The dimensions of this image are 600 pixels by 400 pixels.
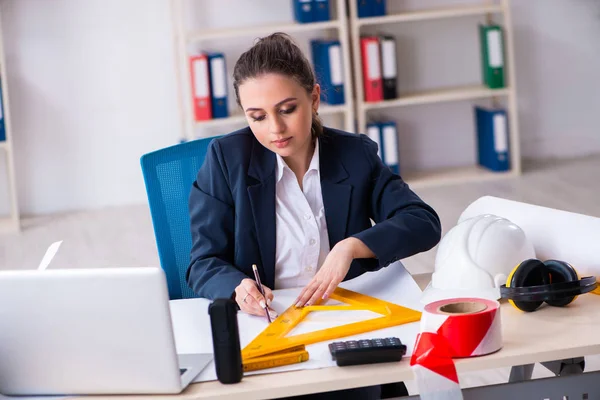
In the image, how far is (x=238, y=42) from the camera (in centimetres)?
536

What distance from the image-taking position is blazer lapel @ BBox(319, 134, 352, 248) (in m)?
1.94

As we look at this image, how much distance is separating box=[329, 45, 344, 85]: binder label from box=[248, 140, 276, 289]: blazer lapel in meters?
3.21


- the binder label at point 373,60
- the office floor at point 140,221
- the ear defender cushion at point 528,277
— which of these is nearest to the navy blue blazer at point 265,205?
the ear defender cushion at point 528,277

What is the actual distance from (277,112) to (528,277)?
58 cm

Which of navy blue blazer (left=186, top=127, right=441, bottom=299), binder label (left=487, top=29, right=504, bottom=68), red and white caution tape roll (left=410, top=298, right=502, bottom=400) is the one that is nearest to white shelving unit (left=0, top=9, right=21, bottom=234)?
binder label (left=487, top=29, right=504, bottom=68)

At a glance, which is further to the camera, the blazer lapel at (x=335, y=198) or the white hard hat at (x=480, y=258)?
the blazer lapel at (x=335, y=198)

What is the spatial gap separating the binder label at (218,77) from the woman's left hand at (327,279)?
134 inches

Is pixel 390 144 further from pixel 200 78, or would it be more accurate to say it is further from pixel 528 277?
pixel 528 277

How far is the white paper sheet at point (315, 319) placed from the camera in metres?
1.41

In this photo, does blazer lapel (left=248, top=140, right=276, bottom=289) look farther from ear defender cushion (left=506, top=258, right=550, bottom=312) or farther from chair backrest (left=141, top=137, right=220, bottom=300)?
ear defender cushion (left=506, top=258, right=550, bottom=312)

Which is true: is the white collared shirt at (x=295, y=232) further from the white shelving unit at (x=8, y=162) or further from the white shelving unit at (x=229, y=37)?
the white shelving unit at (x=8, y=162)

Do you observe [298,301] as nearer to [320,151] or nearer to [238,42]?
[320,151]

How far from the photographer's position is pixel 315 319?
5.15ft

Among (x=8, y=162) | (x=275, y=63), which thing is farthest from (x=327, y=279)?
(x=8, y=162)
